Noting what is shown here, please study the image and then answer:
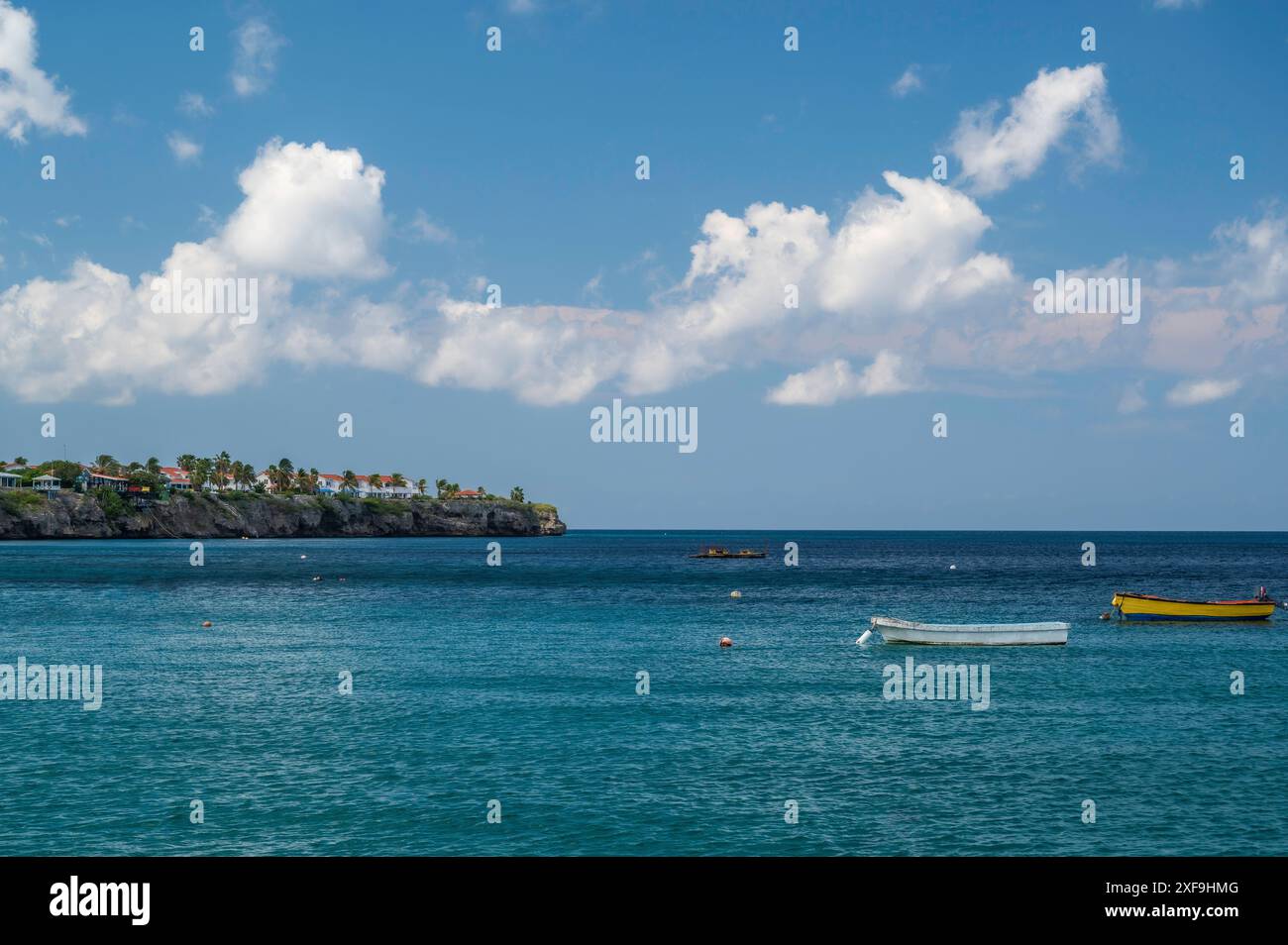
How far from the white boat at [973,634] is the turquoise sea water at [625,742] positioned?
1002mm

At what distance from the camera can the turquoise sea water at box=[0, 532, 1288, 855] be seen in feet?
83.7

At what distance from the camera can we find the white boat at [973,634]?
6081 cm

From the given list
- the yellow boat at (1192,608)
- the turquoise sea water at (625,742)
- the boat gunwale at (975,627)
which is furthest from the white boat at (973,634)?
the yellow boat at (1192,608)

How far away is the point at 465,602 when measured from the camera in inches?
3610

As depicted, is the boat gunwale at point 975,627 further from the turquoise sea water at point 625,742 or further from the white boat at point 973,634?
the turquoise sea water at point 625,742

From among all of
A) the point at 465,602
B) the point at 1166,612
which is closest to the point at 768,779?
the point at 1166,612

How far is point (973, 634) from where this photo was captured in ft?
203

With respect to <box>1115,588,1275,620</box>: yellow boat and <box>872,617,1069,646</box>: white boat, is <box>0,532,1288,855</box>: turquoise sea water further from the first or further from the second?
<box>1115,588,1275,620</box>: yellow boat

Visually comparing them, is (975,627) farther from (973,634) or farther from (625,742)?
(625,742)

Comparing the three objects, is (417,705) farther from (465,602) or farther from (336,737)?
(465,602)

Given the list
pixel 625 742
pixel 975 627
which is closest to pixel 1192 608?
pixel 975 627

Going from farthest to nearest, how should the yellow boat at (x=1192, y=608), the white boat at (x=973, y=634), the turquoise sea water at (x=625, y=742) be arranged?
1. the yellow boat at (x=1192, y=608)
2. the white boat at (x=973, y=634)
3. the turquoise sea water at (x=625, y=742)

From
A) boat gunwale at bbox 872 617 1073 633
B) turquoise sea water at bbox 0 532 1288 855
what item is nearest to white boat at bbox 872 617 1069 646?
boat gunwale at bbox 872 617 1073 633

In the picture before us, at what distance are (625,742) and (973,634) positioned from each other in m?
34.3
